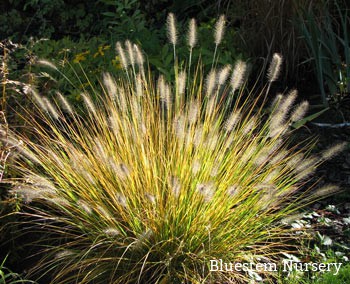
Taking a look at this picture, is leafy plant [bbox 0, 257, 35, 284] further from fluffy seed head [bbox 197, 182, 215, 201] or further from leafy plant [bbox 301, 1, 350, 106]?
leafy plant [bbox 301, 1, 350, 106]

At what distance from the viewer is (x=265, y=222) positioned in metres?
3.33

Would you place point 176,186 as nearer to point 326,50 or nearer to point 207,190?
point 207,190

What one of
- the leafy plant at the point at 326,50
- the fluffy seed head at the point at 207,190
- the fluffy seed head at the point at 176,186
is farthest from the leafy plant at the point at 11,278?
the leafy plant at the point at 326,50

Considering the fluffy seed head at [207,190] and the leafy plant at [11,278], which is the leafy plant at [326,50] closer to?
the fluffy seed head at [207,190]

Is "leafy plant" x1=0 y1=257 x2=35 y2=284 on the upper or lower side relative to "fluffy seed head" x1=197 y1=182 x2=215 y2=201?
lower

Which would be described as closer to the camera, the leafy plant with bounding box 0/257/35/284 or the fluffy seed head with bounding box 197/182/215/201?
the fluffy seed head with bounding box 197/182/215/201

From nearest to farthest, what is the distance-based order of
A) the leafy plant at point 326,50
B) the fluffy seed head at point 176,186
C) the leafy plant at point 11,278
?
the fluffy seed head at point 176,186, the leafy plant at point 11,278, the leafy plant at point 326,50

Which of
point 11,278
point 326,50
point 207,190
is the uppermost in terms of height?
point 207,190

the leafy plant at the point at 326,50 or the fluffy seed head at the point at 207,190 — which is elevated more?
→ the fluffy seed head at the point at 207,190

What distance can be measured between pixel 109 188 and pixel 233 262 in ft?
2.42

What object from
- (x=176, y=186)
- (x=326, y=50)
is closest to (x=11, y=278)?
(x=176, y=186)

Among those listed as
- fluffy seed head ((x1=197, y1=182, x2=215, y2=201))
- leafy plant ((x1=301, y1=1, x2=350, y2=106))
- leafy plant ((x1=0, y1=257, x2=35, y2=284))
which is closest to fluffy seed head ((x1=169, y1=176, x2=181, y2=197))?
fluffy seed head ((x1=197, y1=182, x2=215, y2=201))

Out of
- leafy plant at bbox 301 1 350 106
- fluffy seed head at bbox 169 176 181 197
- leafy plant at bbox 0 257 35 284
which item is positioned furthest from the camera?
leafy plant at bbox 301 1 350 106

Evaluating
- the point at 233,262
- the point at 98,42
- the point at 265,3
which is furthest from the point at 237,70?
the point at 98,42
